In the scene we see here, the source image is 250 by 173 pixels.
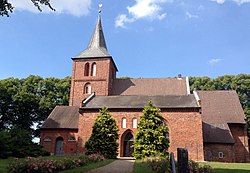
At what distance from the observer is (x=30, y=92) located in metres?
46.9

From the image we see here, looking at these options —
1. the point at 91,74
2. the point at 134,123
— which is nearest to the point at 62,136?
the point at 134,123

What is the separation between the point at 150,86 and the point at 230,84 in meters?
19.0

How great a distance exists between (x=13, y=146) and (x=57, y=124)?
1603 cm

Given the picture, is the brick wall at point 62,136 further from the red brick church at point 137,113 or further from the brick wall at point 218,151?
the brick wall at point 218,151

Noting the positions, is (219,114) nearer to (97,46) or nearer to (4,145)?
(97,46)

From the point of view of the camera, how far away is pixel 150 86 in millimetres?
39938

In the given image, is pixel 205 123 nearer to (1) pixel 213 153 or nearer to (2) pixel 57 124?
(1) pixel 213 153

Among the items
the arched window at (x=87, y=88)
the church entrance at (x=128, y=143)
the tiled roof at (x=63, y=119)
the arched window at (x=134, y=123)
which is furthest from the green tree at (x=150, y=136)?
the arched window at (x=87, y=88)

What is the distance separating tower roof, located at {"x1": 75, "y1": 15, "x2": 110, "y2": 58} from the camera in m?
40.5

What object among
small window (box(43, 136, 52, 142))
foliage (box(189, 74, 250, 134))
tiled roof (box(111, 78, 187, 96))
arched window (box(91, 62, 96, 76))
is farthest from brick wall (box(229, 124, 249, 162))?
small window (box(43, 136, 52, 142))

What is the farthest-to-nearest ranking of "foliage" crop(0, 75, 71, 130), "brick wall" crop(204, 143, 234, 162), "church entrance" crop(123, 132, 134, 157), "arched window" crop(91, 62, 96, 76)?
"foliage" crop(0, 75, 71, 130) < "arched window" crop(91, 62, 96, 76) < "brick wall" crop(204, 143, 234, 162) < "church entrance" crop(123, 132, 134, 157)

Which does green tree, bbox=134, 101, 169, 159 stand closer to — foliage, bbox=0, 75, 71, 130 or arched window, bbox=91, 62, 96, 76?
arched window, bbox=91, 62, 96, 76

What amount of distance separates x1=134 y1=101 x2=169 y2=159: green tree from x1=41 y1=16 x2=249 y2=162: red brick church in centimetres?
273

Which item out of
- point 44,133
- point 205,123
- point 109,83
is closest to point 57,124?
point 44,133
